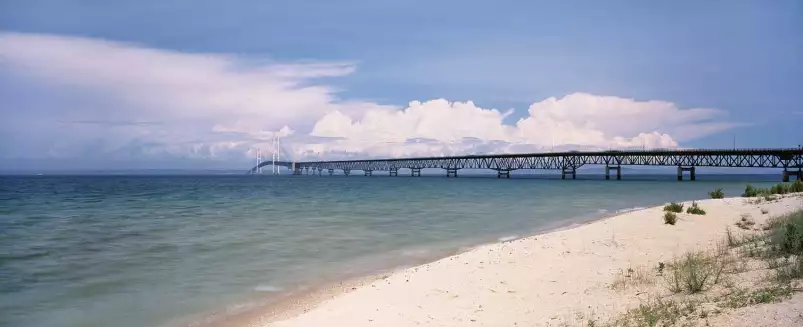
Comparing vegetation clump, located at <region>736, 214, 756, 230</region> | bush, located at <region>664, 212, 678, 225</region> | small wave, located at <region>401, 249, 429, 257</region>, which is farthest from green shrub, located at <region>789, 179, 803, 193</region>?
small wave, located at <region>401, 249, 429, 257</region>

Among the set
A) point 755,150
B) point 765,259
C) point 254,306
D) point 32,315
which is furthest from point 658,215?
point 755,150

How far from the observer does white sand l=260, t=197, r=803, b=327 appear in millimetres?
8555

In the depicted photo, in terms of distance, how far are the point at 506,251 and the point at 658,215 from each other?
10571 mm

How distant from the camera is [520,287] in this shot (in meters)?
10.4

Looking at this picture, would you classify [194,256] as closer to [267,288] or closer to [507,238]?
[267,288]

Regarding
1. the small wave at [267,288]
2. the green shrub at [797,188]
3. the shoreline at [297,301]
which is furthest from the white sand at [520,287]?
the green shrub at [797,188]

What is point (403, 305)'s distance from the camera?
984 cm

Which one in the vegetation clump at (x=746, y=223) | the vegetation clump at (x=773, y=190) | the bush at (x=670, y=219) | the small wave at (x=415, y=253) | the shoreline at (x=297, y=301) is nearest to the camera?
the shoreline at (x=297, y=301)

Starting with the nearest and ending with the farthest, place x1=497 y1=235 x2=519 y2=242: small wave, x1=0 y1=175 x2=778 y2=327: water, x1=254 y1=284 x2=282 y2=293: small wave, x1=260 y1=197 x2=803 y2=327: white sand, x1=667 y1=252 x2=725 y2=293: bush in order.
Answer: x1=667 y1=252 x2=725 y2=293: bush < x1=260 y1=197 x2=803 y2=327: white sand < x1=0 y1=175 x2=778 y2=327: water < x1=254 y1=284 x2=282 y2=293: small wave < x1=497 y1=235 x2=519 y2=242: small wave

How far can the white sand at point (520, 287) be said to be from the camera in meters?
8.55

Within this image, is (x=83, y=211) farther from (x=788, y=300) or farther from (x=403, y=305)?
(x=788, y=300)

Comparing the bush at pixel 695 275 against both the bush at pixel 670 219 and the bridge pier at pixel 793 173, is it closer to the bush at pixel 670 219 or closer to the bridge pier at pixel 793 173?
the bush at pixel 670 219

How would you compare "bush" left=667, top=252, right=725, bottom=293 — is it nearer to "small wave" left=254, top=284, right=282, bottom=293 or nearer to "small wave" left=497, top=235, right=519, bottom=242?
"small wave" left=254, top=284, right=282, bottom=293

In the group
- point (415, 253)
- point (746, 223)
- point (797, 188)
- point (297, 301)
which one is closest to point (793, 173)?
point (797, 188)
